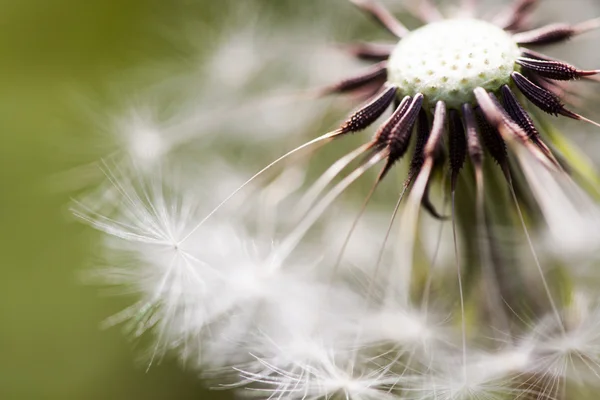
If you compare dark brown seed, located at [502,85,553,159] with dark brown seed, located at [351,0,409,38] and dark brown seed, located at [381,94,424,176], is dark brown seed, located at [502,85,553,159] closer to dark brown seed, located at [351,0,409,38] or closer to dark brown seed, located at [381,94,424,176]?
dark brown seed, located at [381,94,424,176]

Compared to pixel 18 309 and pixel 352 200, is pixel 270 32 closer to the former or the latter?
pixel 352 200

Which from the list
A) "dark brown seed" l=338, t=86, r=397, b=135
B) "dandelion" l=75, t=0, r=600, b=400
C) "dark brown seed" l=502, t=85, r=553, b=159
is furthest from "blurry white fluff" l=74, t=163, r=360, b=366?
"dark brown seed" l=502, t=85, r=553, b=159

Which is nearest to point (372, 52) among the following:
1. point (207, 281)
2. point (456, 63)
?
point (456, 63)

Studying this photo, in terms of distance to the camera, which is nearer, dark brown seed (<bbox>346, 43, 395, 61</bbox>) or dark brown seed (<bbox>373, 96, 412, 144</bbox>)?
dark brown seed (<bbox>373, 96, 412, 144</bbox>)

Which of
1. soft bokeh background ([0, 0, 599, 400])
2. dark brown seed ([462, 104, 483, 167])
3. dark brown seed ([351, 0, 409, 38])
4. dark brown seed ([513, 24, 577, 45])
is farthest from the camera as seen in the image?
soft bokeh background ([0, 0, 599, 400])

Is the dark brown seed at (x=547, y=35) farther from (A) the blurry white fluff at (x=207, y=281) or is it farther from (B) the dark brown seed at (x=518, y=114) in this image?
(A) the blurry white fluff at (x=207, y=281)

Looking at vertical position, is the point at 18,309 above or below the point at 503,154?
above

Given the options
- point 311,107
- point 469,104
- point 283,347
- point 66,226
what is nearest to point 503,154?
point 469,104

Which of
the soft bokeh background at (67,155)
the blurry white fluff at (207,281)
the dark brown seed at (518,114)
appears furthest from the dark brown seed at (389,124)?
the soft bokeh background at (67,155)
